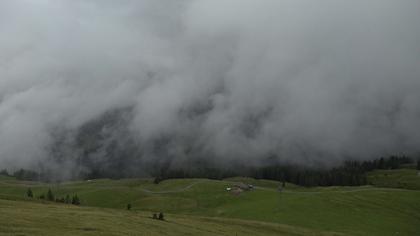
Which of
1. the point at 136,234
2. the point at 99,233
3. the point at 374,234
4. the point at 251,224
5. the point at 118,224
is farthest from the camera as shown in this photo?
the point at 374,234

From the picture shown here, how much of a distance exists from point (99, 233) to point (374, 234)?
146m

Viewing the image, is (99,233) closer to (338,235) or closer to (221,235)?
(221,235)

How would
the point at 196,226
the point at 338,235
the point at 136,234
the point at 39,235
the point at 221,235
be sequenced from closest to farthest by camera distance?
the point at 39,235 → the point at 136,234 → the point at 221,235 → the point at 196,226 → the point at 338,235

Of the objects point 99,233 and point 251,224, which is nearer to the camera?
point 99,233

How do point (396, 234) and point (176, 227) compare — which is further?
point (396, 234)

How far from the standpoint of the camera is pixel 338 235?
15225cm

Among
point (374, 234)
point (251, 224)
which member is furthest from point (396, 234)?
point (251, 224)

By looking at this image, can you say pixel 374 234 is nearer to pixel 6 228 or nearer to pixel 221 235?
pixel 221 235

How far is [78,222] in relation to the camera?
3273 inches

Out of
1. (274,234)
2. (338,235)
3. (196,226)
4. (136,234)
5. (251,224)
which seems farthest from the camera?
(338,235)

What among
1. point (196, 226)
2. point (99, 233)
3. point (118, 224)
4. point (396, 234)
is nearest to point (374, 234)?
point (396, 234)

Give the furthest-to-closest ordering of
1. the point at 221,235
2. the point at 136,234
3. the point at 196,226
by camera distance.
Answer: the point at 196,226
the point at 221,235
the point at 136,234

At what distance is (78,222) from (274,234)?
56.5 m

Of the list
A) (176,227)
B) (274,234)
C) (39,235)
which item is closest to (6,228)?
(39,235)
